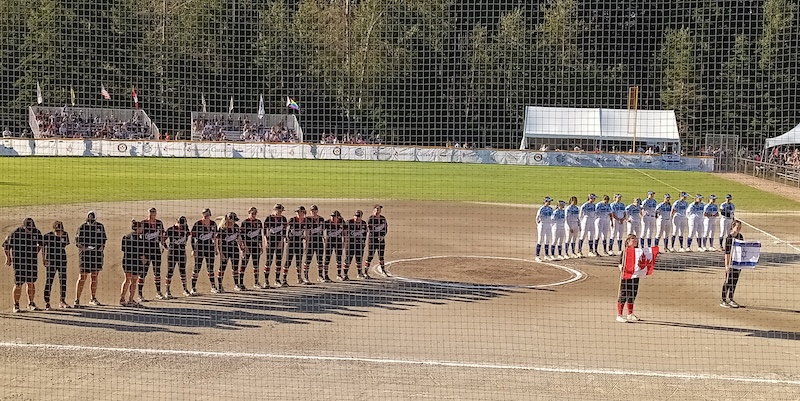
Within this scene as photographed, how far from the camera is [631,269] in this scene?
14.5 m

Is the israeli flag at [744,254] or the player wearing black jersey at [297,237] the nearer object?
the israeli flag at [744,254]

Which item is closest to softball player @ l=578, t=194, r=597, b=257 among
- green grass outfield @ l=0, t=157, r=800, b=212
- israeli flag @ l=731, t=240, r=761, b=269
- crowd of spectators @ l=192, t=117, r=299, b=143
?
israeli flag @ l=731, t=240, r=761, b=269

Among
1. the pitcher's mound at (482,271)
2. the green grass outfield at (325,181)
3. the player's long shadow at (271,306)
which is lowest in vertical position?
the player's long shadow at (271,306)

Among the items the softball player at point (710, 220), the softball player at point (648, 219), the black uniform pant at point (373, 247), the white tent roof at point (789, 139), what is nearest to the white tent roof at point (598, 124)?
the white tent roof at point (789, 139)

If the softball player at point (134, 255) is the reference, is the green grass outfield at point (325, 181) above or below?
above

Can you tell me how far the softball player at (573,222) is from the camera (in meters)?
21.0

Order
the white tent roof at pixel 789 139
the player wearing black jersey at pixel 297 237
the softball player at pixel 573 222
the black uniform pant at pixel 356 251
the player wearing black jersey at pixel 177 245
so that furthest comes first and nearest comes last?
the white tent roof at pixel 789 139 → the softball player at pixel 573 222 → the black uniform pant at pixel 356 251 → the player wearing black jersey at pixel 297 237 → the player wearing black jersey at pixel 177 245

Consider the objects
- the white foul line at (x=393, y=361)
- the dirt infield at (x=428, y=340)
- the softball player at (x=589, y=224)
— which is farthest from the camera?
the softball player at (x=589, y=224)

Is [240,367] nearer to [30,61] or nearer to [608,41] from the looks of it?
[608,41]

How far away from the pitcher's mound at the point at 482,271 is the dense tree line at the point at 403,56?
15.9 meters

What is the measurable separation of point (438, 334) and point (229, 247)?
484 cm

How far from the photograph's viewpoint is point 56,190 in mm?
32625

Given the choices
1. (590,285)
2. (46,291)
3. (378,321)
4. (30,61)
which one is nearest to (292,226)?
(378,321)

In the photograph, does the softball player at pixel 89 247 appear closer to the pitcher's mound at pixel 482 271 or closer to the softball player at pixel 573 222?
the pitcher's mound at pixel 482 271
